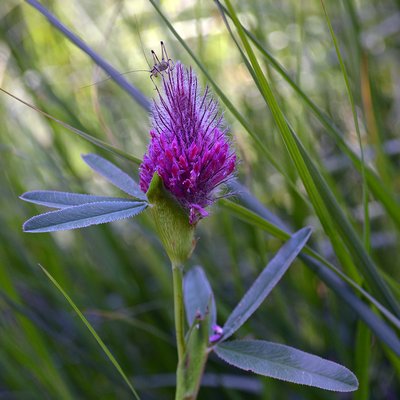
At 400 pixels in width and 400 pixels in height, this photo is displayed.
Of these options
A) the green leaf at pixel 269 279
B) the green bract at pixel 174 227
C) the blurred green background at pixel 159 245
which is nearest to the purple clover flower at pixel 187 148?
the green bract at pixel 174 227

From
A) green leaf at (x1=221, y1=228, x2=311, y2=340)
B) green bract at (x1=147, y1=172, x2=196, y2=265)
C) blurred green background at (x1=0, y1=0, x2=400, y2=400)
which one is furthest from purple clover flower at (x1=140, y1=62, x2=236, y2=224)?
blurred green background at (x1=0, y1=0, x2=400, y2=400)

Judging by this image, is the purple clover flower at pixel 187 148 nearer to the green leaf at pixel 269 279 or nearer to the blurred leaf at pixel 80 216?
the blurred leaf at pixel 80 216

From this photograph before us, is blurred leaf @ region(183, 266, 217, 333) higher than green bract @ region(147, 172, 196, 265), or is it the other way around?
green bract @ region(147, 172, 196, 265)

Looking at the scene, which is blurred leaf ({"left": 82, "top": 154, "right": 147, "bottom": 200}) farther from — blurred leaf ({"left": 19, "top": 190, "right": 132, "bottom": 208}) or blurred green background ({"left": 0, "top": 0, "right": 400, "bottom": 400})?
blurred green background ({"left": 0, "top": 0, "right": 400, "bottom": 400})

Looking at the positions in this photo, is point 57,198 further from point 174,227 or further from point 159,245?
point 159,245

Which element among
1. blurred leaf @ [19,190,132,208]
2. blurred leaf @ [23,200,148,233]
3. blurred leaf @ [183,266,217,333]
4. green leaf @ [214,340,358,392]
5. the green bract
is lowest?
green leaf @ [214,340,358,392]
